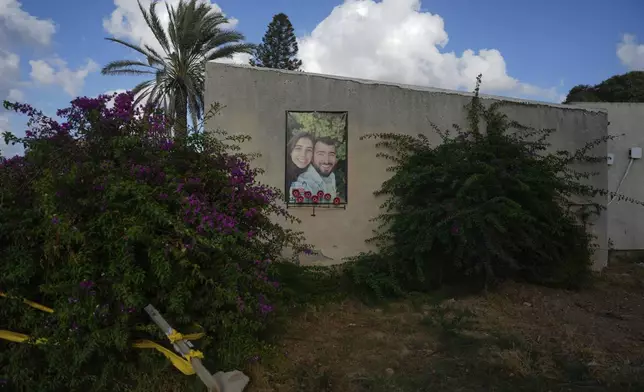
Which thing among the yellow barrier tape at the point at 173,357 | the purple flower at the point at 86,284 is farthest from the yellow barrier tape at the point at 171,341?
the purple flower at the point at 86,284

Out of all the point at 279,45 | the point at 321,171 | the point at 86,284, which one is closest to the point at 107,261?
the point at 86,284

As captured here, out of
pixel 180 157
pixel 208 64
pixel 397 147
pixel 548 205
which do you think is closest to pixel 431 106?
pixel 397 147

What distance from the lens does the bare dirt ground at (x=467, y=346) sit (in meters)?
3.44

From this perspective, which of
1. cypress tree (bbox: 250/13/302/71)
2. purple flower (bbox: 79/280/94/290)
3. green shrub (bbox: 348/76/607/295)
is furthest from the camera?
cypress tree (bbox: 250/13/302/71)

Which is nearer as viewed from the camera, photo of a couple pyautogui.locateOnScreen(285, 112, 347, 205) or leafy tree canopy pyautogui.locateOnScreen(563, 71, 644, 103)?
photo of a couple pyautogui.locateOnScreen(285, 112, 347, 205)

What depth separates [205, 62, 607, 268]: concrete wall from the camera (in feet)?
22.6

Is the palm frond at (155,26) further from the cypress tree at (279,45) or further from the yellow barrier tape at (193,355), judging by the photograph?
the yellow barrier tape at (193,355)

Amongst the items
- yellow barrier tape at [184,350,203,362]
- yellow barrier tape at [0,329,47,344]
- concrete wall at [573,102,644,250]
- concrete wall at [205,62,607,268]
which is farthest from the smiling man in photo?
concrete wall at [573,102,644,250]

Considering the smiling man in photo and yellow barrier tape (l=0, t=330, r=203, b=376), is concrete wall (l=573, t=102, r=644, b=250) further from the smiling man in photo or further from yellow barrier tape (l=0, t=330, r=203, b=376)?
yellow barrier tape (l=0, t=330, r=203, b=376)

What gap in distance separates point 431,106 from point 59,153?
16.9ft

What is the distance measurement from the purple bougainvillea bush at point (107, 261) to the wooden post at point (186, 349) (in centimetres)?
8

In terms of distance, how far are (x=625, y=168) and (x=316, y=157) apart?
645 centimetres

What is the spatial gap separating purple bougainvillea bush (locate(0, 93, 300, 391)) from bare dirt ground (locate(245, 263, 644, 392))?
2.10ft

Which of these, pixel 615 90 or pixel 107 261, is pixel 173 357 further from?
pixel 615 90
